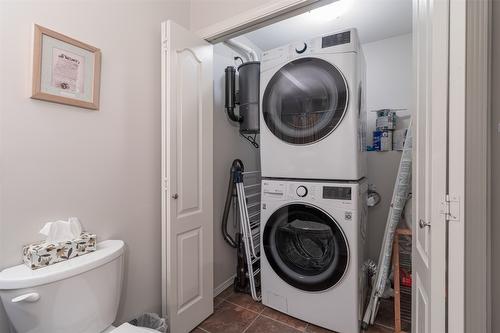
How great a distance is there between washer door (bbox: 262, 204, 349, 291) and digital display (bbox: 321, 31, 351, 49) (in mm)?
1072

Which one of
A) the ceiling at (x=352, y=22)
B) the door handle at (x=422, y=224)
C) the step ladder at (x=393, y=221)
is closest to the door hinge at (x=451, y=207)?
the door handle at (x=422, y=224)

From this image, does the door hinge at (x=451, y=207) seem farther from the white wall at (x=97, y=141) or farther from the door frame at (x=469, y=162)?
the white wall at (x=97, y=141)

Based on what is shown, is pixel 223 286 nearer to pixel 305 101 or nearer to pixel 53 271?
pixel 53 271

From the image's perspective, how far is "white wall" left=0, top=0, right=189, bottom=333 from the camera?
91 centimetres

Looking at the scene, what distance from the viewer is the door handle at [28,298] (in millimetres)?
786

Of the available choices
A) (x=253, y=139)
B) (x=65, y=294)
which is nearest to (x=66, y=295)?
(x=65, y=294)

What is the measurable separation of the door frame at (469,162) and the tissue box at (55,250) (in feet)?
4.33

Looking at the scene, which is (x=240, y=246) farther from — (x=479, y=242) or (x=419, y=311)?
(x=479, y=242)

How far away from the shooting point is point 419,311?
2.91 ft

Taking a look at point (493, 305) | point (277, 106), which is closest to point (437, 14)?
point (493, 305)

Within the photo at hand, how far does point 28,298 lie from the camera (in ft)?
2.61

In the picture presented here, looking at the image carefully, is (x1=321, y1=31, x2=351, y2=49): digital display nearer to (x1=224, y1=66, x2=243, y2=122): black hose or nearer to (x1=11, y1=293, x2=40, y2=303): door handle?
(x1=224, y1=66, x2=243, y2=122): black hose

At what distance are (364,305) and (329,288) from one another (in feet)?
1.57

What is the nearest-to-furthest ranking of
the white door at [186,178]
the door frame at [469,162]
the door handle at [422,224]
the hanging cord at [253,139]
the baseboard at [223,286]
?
the door frame at [469,162] < the door handle at [422,224] < the white door at [186,178] < the baseboard at [223,286] < the hanging cord at [253,139]
